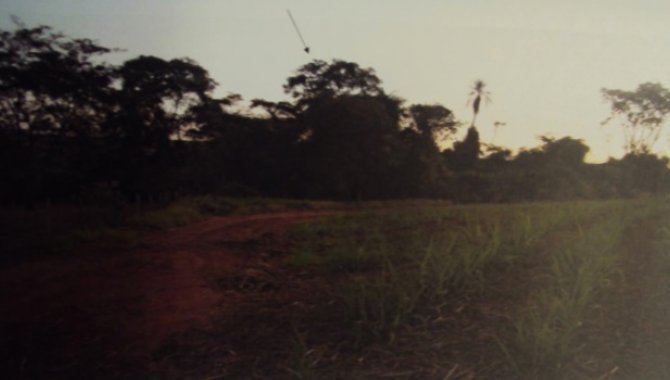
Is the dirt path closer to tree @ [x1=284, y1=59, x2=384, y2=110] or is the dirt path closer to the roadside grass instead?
the roadside grass

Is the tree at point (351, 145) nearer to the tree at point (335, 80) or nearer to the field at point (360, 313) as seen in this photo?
the tree at point (335, 80)

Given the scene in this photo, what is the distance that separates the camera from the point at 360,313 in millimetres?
3662

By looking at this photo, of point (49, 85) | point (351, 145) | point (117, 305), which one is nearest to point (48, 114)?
point (49, 85)

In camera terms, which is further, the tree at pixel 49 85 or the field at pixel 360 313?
the tree at pixel 49 85

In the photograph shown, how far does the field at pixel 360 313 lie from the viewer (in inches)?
129

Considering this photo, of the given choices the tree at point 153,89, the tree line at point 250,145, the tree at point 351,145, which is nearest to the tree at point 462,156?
the tree line at point 250,145

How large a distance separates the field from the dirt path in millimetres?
14

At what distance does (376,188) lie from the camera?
2230cm

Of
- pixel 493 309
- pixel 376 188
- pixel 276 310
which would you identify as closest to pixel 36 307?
pixel 276 310

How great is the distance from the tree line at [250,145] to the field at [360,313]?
14.9ft

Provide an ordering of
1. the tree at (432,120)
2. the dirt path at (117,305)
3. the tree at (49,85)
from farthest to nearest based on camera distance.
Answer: the tree at (432,120)
the tree at (49,85)
the dirt path at (117,305)

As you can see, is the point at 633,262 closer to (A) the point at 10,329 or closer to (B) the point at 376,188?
(A) the point at 10,329

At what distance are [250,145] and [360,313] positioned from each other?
2110 centimetres

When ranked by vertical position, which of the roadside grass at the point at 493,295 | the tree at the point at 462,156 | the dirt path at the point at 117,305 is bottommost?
the dirt path at the point at 117,305
